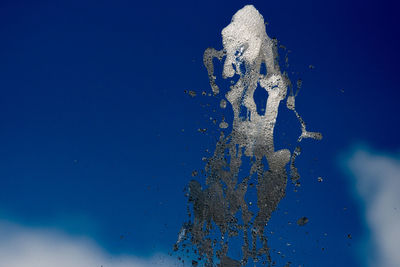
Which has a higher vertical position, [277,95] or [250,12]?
[250,12]

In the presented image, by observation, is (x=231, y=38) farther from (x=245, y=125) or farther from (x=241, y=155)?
(x=241, y=155)

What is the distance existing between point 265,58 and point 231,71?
40.9 inches

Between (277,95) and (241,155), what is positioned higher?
(277,95)

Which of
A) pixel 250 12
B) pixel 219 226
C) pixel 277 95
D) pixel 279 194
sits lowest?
pixel 219 226

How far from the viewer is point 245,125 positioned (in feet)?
37.1

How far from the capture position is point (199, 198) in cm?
1170

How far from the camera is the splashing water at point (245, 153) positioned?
11.1 metres

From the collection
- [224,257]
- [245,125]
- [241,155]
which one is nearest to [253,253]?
[224,257]

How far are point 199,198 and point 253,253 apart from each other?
2132 mm

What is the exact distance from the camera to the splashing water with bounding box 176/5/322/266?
36.4 ft

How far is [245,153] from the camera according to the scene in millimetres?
11219

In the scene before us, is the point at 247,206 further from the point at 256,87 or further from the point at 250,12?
the point at 250,12

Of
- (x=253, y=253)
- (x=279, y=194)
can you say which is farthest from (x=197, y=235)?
(x=279, y=194)

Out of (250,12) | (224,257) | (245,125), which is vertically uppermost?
(250,12)
